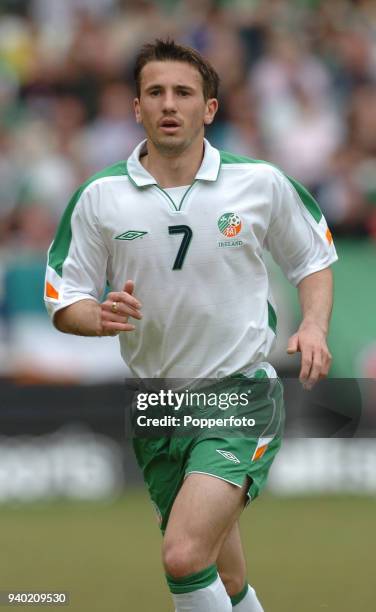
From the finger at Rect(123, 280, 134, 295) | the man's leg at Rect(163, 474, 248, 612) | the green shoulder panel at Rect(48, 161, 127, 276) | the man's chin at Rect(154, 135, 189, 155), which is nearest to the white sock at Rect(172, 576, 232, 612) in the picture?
the man's leg at Rect(163, 474, 248, 612)

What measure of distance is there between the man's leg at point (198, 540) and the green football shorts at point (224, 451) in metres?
0.08

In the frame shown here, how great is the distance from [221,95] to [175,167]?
25.1ft

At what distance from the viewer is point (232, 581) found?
6.09 metres

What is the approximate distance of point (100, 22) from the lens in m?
14.9

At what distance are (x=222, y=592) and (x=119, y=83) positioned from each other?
922 centimetres

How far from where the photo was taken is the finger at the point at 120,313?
541 centimetres

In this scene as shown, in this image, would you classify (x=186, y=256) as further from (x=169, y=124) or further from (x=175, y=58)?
(x=175, y=58)

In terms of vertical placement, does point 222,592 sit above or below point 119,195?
below

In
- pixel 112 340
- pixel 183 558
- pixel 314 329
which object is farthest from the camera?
pixel 112 340

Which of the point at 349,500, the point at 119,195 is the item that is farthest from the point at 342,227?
the point at 119,195

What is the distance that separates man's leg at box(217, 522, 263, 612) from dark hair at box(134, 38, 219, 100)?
1.95 metres

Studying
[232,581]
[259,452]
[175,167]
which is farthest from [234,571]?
[175,167]

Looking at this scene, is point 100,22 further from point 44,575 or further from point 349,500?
point 44,575

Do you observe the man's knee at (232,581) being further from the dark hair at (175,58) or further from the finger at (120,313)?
the dark hair at (175,58)
